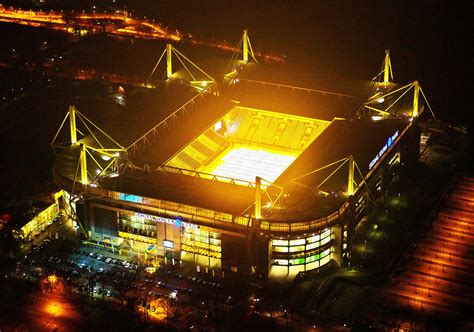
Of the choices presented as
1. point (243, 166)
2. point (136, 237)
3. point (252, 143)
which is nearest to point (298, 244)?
point (136, 237)

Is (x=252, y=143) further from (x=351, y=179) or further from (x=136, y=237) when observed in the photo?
(x=136, y=237)

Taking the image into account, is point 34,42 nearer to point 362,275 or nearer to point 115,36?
point 115,36

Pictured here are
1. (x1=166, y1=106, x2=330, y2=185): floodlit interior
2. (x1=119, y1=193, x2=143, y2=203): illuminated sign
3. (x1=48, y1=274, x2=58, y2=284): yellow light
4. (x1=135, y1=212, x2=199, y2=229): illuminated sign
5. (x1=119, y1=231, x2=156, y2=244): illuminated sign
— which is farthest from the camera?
(x1=166, y1=106, x2=330, y2=185): floodlit interior

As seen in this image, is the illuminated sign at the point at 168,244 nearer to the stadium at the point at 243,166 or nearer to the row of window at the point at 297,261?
the stadium at the point at 243,166

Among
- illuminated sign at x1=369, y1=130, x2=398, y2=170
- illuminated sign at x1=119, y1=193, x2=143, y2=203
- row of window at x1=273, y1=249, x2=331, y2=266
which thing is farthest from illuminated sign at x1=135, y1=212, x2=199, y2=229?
illuminated sign at x1=369, y1=130, x2=398, y2=170

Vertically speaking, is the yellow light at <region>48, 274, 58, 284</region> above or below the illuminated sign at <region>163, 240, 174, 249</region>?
below

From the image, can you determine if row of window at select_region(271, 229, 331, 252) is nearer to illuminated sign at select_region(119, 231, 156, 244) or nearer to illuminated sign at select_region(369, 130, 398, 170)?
illuminated sign at select_region(119, 231, 156, 244)

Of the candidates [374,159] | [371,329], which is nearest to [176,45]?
[374,159]
